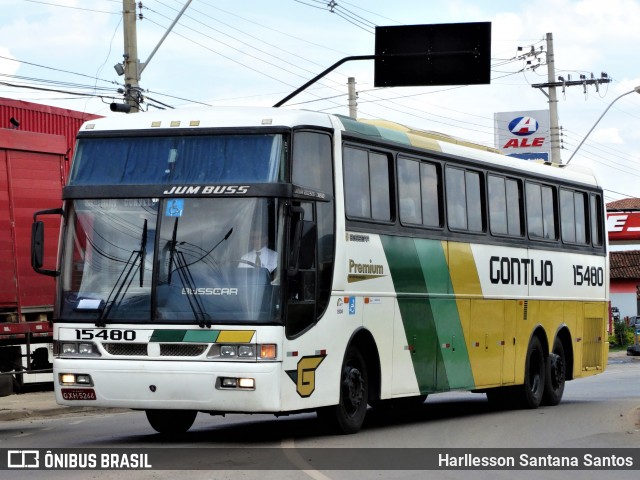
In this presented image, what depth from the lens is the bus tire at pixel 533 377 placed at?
2056 cm

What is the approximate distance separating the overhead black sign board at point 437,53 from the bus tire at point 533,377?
633 centimetres

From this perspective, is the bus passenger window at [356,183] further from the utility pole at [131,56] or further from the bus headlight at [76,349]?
the utility pole at [131,56]

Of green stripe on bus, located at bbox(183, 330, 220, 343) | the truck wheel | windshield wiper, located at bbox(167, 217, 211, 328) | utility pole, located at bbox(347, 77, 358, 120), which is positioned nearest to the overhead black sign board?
the truck wheel

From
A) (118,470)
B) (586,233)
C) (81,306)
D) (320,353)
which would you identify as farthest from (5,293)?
(586,233)

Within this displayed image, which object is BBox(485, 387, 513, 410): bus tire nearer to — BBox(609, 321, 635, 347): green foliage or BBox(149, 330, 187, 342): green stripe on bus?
BBox(149, 330, 187, 342): green stripe on bus

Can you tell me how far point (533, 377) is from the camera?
68.8ft

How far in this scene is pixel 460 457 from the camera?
43.4 feet

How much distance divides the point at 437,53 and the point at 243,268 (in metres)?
12.4

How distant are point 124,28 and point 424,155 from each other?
1114 centimetres

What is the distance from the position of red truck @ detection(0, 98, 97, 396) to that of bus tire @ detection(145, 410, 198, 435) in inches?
136

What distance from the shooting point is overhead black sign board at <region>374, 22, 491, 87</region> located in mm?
Answer: 25312

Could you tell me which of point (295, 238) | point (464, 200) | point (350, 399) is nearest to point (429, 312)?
point (464, 200)

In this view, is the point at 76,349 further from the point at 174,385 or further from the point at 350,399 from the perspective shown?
the point at 350,399

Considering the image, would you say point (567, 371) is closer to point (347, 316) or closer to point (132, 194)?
point (347, 316)
